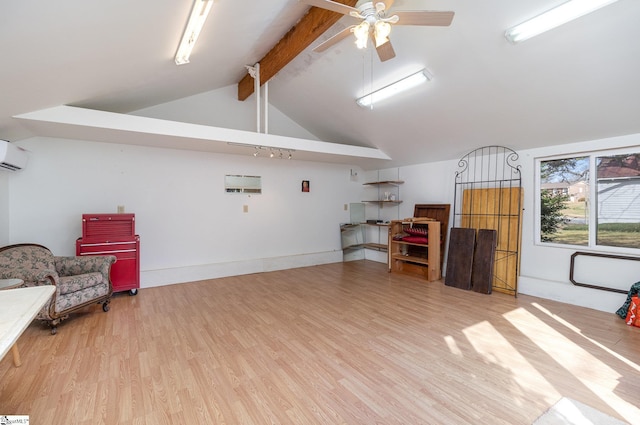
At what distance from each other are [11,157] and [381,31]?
14.0ft

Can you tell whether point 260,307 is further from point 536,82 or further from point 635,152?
point 635,152

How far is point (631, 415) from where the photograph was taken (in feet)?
6.09

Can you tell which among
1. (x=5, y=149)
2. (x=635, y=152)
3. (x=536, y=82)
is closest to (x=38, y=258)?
(x=5, y=149)

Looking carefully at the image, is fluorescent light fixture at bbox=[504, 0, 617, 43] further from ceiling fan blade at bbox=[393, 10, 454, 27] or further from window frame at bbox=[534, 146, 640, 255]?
window frame at bbox=[534, 146, 640, 255]

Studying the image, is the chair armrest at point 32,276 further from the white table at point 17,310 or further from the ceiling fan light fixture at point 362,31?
the ceiling fan light fixture at point 362,31

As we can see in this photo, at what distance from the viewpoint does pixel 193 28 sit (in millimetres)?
2490

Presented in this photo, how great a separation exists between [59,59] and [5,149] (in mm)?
1697

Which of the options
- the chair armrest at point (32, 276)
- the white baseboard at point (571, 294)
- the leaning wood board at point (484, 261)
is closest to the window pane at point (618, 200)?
Result: the white baseboard at point (571, 294)

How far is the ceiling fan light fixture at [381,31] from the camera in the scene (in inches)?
84.1

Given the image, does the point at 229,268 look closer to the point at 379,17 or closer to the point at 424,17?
the point at 379,17

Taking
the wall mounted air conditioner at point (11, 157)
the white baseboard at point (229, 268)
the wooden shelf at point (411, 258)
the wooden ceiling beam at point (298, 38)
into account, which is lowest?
the white baseboard at point (229, 268)

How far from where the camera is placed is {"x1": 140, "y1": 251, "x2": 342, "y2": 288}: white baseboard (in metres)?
4.75

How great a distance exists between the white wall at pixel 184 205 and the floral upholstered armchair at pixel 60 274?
2.90 ft

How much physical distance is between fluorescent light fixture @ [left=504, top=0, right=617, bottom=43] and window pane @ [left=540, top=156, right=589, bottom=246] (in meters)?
2.33
